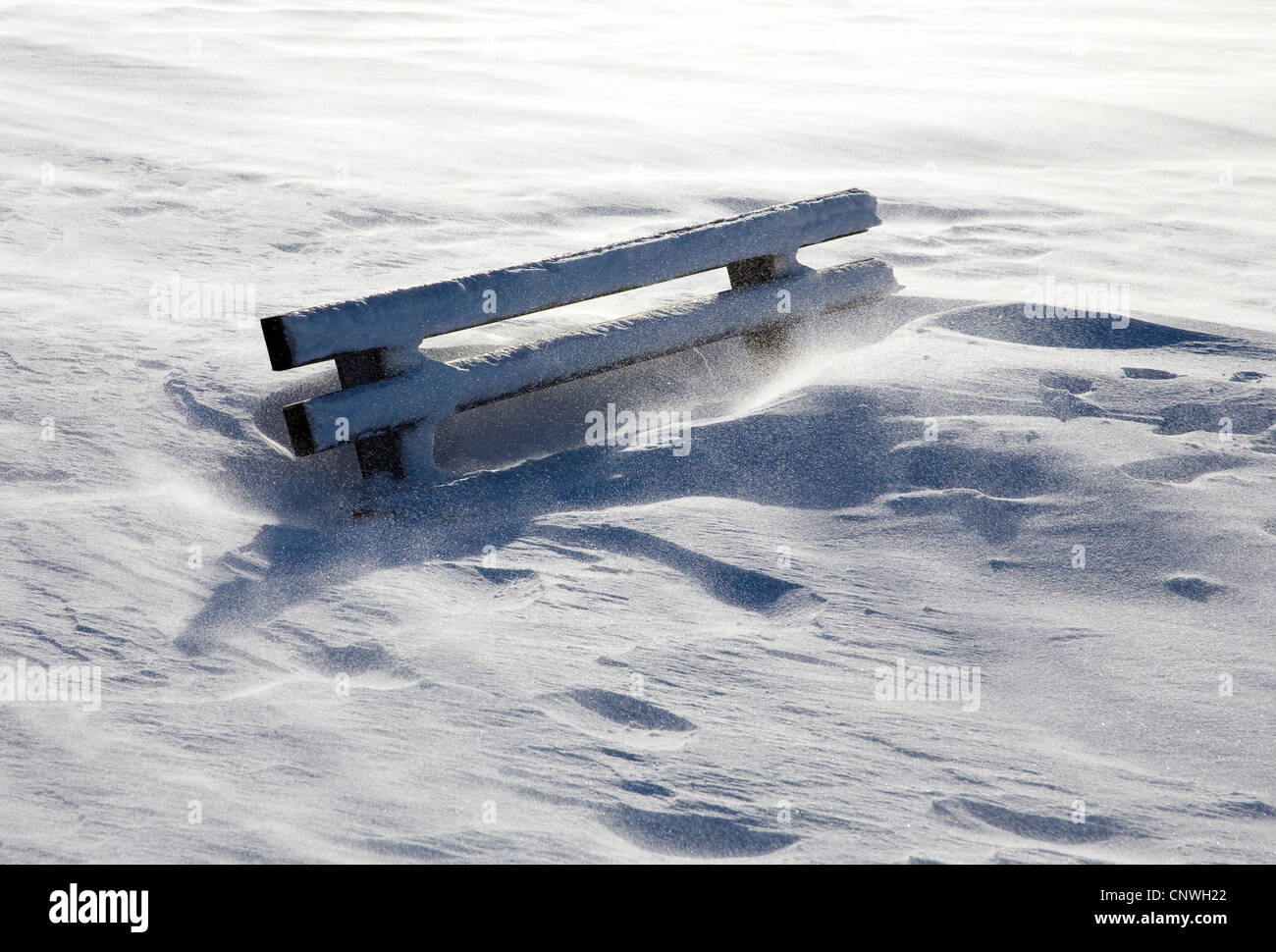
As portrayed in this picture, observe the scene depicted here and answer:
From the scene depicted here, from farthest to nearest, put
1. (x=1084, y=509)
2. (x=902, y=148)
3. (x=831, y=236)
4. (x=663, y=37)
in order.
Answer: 1. (x=663, y=37)
2. (x=902, y=148)
3. (x=831, y=236)
4. (x=1084, y=509)

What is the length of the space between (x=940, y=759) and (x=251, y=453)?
2065 millimetres

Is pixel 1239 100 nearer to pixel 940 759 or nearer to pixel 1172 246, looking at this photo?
pixel 1172 246

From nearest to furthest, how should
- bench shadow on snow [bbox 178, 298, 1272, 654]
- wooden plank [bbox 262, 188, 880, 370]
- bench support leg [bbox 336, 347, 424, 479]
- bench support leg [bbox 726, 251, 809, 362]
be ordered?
bench shadow on snow [bbox 178, 298, 1272, 654], wooden plank [bbox 262, 188, 880, 370], bench support leg [bbox 336, 347, 424, 479], bench support leg [bbox 726, 251, 809, 362]

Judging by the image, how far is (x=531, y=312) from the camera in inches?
134

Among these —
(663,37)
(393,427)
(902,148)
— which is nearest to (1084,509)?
(393,427)

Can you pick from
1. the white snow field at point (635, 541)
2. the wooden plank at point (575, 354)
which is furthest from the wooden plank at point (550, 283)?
the white snow field at point (635, 541)

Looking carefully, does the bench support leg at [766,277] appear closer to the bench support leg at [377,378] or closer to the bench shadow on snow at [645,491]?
the bench shadow on snow at [645,491]

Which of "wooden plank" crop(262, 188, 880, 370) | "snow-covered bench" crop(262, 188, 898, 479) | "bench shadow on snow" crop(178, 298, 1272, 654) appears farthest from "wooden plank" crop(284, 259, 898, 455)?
"bench shadow on snow" crop(178, 298, 1272, 654)

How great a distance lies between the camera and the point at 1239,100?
7.73 meters

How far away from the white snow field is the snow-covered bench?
20cm

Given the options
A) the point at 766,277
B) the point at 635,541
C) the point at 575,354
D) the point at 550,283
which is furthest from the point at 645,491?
the point at 766,277

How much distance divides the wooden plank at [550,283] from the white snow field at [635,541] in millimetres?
412

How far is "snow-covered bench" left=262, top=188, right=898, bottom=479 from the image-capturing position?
9.96ft

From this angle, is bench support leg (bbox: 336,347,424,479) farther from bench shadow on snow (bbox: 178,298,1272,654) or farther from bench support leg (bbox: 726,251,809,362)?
bench support leg (bbox: 726,251,809,362)
